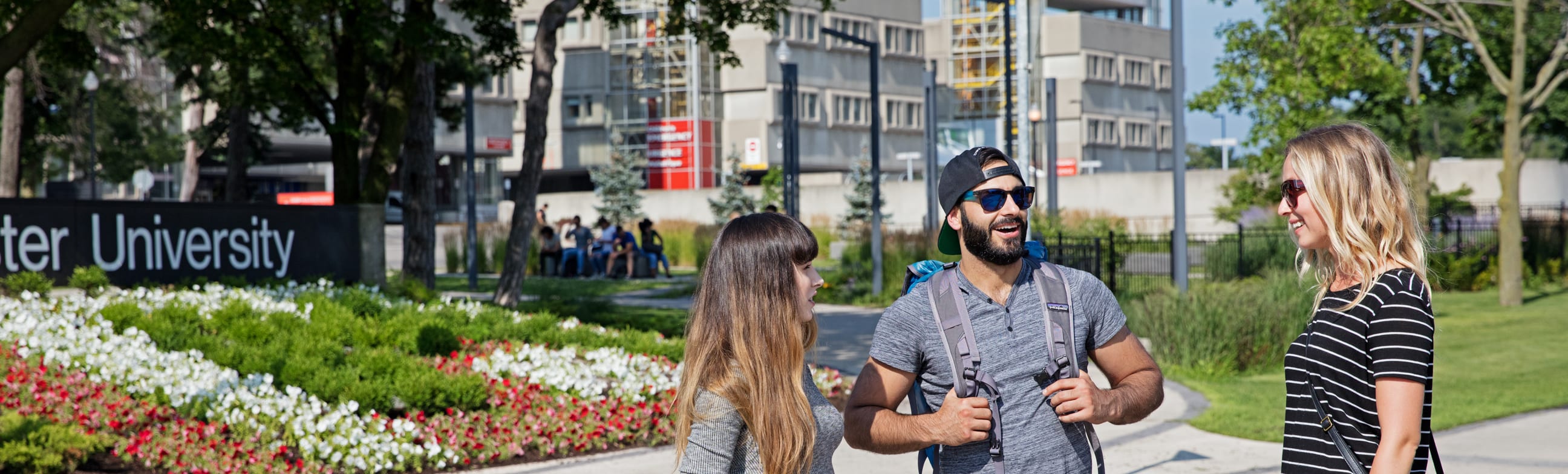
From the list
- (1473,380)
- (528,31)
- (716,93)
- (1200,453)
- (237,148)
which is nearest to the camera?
(1200,453)

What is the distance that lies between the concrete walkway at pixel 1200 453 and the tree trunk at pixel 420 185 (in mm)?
10392

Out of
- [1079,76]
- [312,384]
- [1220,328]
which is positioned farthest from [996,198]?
[1079,76]

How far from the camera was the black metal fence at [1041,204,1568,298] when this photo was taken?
19.1 m

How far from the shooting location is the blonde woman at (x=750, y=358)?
263cm

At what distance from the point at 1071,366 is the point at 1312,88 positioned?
1754 centimetres

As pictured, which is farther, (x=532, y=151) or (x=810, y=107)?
(x=810, y=107)

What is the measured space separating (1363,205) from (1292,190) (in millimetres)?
176

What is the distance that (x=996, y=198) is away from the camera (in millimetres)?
3061

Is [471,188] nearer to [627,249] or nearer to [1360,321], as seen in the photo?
[627,249]

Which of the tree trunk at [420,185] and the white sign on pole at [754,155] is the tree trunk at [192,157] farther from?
the white sign on pole at [754,155]

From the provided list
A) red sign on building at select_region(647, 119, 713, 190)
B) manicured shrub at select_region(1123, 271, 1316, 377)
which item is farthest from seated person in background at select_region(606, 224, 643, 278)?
red sign on building at select_region(647, 119, 713, 190)

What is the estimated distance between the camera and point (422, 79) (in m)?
17.5

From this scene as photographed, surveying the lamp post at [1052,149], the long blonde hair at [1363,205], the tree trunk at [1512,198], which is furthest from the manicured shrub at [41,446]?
the lamp post at [1052,149]

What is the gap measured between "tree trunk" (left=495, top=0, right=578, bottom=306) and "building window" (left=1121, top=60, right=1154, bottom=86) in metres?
→ 73.1
